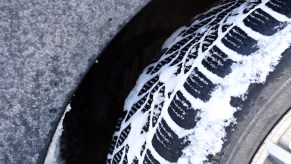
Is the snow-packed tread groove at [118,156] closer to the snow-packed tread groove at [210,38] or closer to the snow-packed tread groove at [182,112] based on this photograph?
the snow-packed tread groove at [182,112]

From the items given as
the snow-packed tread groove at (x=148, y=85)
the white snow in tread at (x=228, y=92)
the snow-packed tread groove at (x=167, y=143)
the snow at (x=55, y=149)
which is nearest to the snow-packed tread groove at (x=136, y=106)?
the snow-packed tread groove at (x=148, y=85)

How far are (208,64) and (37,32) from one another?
584 mm

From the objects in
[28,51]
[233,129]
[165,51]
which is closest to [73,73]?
[28,51]

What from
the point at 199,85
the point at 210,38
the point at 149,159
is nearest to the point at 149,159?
the point at 149,159

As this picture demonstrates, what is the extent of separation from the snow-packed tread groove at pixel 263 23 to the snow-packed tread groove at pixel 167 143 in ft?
0.99

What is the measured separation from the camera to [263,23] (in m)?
1.13

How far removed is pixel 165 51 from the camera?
144cm

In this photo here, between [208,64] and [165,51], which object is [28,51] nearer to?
[165,51]

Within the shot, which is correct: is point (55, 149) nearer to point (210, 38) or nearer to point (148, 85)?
point (148, 85)

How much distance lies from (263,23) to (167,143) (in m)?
0.35

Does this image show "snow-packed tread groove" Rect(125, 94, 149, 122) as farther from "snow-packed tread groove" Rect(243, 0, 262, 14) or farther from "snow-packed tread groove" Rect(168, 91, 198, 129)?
"snow-packed tread groove" Rect(243, 0, 262, 14)

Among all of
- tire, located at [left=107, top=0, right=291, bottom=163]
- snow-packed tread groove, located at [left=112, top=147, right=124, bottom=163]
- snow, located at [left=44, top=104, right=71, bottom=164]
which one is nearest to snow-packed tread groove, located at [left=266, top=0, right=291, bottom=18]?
tire, located at [left=107, top=0, right=291, bottom=163]

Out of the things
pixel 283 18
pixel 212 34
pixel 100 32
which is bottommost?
pixel 100 32

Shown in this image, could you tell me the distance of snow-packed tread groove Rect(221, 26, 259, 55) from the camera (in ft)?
3.67
